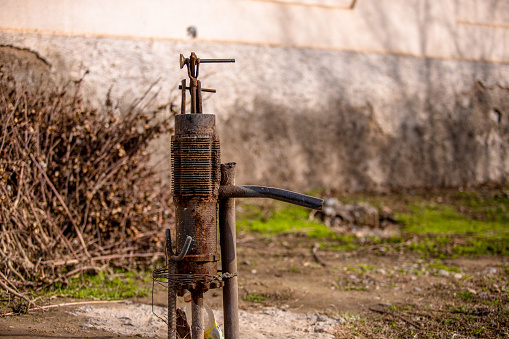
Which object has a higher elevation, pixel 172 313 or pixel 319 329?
pixel 172 313

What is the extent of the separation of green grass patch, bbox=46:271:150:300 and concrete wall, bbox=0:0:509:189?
224 centimetres

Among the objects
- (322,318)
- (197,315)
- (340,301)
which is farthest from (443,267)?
(197,315)

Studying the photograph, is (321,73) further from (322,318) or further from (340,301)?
(322,318)

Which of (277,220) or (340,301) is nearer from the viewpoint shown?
(340,301)

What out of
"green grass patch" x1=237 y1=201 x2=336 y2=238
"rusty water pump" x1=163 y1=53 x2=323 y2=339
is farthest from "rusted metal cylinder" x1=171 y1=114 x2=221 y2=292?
"green grass patch" x1=237 y1=201 x2=336 y2=238

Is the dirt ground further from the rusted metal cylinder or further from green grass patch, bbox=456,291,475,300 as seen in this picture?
the rusted metal cylinder

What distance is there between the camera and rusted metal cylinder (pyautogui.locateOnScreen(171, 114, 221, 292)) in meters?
2.05

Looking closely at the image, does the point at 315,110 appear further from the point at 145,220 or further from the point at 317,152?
the point at 145,220

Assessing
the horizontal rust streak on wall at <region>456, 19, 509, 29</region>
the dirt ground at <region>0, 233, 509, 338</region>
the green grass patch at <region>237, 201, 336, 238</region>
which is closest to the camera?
the dirt ground at <region>0, 233, 509, 338</region>

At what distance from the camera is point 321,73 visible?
21.2 feet

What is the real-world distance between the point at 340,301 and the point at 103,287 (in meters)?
1.59

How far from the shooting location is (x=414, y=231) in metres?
5.31

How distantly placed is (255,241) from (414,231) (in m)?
1.73

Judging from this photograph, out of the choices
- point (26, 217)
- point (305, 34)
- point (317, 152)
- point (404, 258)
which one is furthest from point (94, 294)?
point (305, 34)
